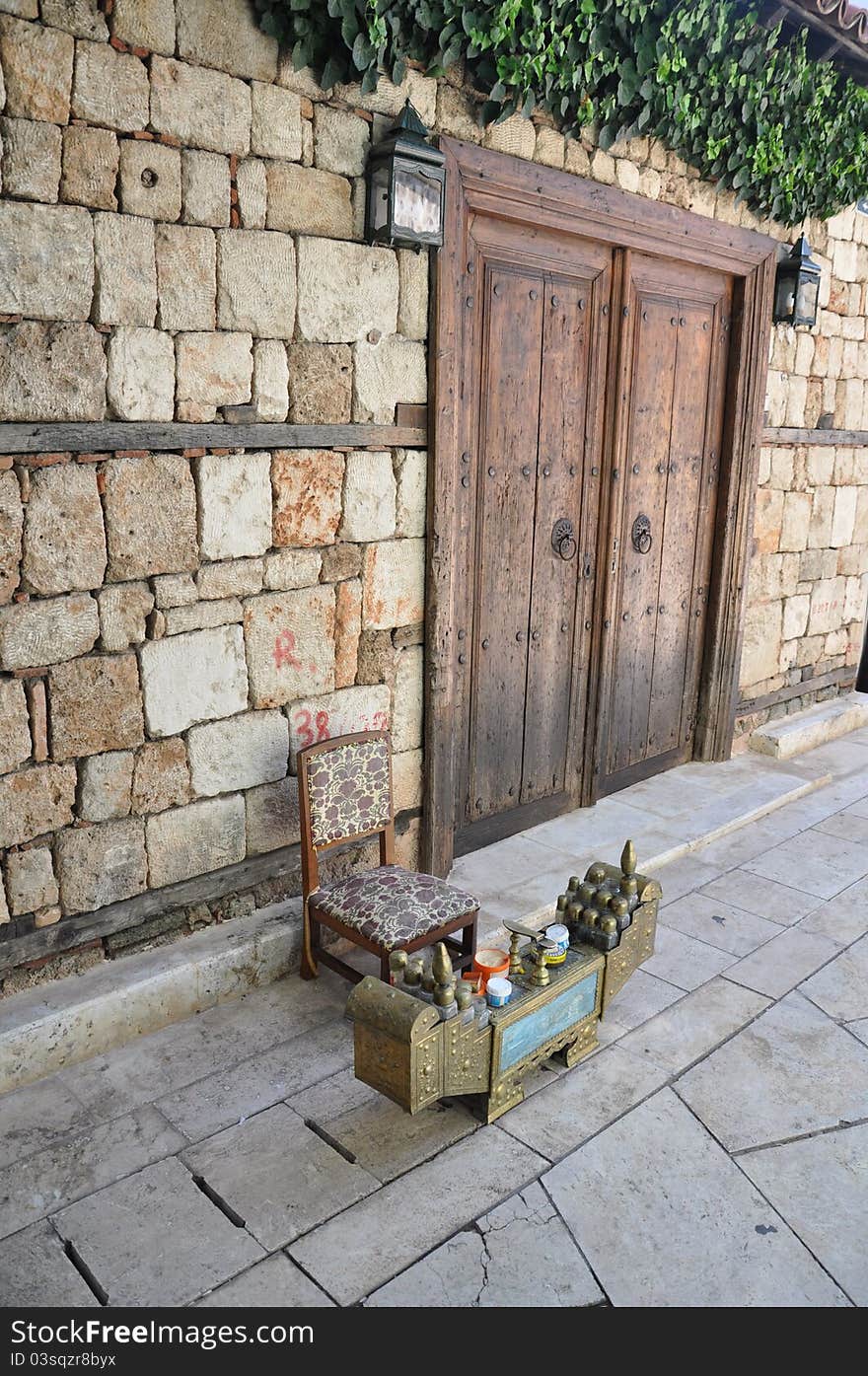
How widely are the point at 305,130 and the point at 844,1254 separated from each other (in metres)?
3.43

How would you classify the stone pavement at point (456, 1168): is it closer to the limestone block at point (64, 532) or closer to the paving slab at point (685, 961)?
the paving slab at point (685, 961)

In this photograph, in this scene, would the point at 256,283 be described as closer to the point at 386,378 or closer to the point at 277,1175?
the point at 386,378

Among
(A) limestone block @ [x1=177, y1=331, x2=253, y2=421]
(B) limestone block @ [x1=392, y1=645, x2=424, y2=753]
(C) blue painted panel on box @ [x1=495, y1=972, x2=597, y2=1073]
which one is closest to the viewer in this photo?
(C) blue painted panel on box @ [x1=495, y1=972, x2=597, y2=1073]

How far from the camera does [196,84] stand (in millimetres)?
2873

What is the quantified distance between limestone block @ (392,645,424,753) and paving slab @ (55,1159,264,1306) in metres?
1.75

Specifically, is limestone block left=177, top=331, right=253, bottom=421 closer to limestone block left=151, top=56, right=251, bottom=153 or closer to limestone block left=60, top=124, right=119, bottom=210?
limestone block left=60, top=124, right=119, bottom=210

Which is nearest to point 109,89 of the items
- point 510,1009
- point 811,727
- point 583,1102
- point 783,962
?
point 510,1009

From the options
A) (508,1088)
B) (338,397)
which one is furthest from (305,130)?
(508,1088)

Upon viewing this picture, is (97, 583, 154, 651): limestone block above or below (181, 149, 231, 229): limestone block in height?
below

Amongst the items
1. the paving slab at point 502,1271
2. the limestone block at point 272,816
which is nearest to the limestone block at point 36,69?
the limestone block at point 272,816

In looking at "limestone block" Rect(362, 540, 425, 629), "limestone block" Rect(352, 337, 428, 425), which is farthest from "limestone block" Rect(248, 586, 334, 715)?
"limestone block" Rect(352, 337, 428, 425)

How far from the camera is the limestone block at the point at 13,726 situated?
9.18 ft

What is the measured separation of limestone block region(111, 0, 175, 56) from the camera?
2.70 meters

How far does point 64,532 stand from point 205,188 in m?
1.09
